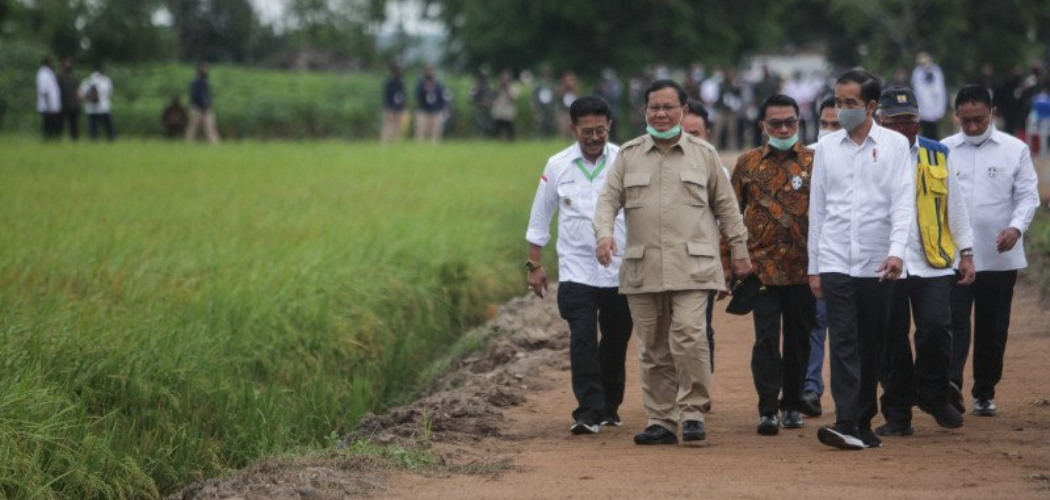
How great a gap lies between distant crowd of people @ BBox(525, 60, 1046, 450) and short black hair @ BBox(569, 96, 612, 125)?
1 centimetres

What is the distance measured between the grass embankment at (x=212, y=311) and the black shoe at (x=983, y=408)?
3.66 metres

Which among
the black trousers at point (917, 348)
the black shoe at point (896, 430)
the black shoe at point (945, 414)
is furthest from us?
the black shoe at point (945, 414)

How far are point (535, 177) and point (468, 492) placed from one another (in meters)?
19.5

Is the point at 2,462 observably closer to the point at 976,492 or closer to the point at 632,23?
the point at 976,492

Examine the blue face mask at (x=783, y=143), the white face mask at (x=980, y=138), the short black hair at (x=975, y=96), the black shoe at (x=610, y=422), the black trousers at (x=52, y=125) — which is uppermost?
the short black hair at (x=975, y=96)

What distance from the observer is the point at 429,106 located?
40094 mm

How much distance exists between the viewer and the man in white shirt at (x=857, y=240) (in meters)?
8.39

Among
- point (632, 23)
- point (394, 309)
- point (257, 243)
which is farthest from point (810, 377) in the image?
point (632, 23)

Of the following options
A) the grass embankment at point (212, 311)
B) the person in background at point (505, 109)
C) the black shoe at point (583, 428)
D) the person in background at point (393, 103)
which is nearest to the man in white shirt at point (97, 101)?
the person in background at point (393, 103)

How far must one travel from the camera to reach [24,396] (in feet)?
29.7

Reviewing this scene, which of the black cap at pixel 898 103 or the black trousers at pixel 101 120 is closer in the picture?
the black cap at pixel 898 103

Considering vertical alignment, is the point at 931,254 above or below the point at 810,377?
above

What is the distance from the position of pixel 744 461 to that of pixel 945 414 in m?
1.49

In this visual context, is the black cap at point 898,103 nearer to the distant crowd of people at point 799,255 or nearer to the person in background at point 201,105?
the distant crowd of people at point 799,255
